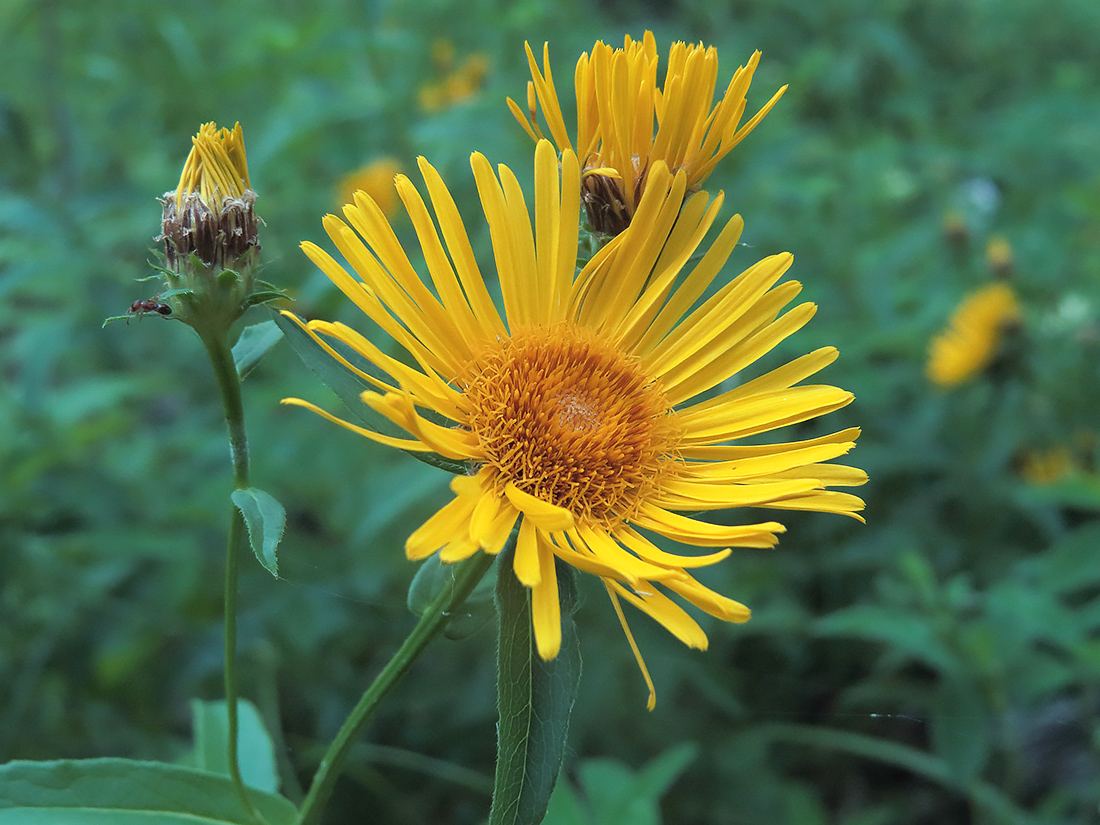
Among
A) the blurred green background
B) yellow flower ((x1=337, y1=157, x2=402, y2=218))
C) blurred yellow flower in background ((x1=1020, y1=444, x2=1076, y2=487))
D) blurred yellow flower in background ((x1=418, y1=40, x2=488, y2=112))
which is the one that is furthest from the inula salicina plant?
blurred yellow flower in background ((x1=418, y1=40, x2=488, y2=112))

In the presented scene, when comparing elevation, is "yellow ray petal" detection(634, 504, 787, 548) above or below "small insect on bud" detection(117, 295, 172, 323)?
below

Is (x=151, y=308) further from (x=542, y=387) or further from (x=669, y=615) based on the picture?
(x=669, y=615)

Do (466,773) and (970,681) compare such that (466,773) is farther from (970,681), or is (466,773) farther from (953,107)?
(953,107)

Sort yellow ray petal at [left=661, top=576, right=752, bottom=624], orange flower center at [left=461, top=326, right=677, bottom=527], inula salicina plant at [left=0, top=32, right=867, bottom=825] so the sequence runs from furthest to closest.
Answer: orange flower center at [left=461, top=326, right=677, bottom=527]
inula salicina plant at [left=0, top=32, right=867, bottom=825]
yellow ray petal at [left=661, top=576, right=752, bottom=624]

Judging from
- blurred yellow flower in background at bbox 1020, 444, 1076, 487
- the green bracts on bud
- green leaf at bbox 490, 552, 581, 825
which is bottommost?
green leaf at bbox 490, 552, 581, 825

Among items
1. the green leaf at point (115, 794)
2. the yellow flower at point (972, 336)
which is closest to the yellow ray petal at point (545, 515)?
the green leaf at point (115, 794)

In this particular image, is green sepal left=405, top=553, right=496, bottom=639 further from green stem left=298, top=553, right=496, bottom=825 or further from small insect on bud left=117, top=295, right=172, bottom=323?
small insect on bud left=117, top=295, right=172, bottom=323

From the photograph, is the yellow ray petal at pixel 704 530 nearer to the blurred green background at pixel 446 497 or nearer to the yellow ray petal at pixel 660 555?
the yellow ray petal at pixel 660 555
